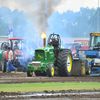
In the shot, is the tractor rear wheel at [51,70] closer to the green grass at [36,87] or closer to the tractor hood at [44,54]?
the tractor hood at [44,54]

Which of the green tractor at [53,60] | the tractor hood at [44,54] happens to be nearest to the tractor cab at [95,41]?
the green tractor at [53,60]

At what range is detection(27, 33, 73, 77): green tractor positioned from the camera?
59.6 ft

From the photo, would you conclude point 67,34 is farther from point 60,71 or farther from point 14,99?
point 14,99

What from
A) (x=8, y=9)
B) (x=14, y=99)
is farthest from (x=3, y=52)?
(x=14, y=99)

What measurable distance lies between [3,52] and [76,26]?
43.7 metres

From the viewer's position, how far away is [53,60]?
19.2 m

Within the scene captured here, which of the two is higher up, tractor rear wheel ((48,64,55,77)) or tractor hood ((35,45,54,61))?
tractor hood ((35,45,54,61))

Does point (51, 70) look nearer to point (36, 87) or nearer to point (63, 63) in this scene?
point (63, 63)

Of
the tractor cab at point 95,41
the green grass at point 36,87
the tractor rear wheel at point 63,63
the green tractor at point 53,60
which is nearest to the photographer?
the green grass at point 36,87

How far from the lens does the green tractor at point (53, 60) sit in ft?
59.6

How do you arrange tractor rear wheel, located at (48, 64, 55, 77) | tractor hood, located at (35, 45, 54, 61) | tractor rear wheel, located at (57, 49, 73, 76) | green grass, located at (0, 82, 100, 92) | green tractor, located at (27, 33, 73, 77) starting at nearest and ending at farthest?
green grass, located at (0, 82, 100, 92) < tractor rear wheel, located at (48, 64, 55, 77) < green tractor, located at (27, 33, 73, 77) < tractor rear wheel, located at (57, 49, 73, 76) < tractor hood, located at (35, 45, 54, 61)

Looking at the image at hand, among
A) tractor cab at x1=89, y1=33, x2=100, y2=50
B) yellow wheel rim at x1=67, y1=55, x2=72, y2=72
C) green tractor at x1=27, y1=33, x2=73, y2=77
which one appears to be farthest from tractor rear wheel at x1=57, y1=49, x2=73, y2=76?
tractor cab at x1=89, y1=33, x2=100, y2=50

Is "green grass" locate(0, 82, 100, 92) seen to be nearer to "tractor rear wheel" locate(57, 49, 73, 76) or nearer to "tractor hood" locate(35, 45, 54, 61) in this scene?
"tractor rear wheel" locate(57, 49, 73, 76)

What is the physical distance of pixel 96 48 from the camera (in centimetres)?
2402
